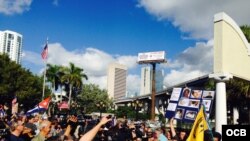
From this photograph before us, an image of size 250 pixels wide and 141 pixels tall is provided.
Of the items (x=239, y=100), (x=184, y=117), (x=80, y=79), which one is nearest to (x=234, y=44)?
(x=184, y=117)

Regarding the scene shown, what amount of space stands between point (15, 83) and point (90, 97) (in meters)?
30.5

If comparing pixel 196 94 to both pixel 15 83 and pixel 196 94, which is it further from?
pixel 15 83

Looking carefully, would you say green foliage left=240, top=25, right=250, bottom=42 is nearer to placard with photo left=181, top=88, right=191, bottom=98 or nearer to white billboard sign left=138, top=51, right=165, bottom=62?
placard with photo left=181, top=88, right=191, bottom=98

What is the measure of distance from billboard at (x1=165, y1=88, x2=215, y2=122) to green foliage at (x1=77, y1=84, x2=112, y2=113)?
68163 mm

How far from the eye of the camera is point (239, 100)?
3112cm

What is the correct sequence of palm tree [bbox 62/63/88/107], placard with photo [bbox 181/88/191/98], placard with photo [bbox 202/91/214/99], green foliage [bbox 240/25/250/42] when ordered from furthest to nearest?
palm tree [bbox 62/63/88/107], green foliage [bbox 240/25/250/42], placard with photo [bbox 181/88/191/98], placard with photo [bbox 202/91/214/99]

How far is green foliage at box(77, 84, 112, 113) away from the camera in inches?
3248

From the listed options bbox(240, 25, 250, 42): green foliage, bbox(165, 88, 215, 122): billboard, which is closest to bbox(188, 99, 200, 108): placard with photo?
bbox(165, 88, 215, 122): billboard

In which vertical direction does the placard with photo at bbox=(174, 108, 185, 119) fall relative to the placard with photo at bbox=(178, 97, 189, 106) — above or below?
below

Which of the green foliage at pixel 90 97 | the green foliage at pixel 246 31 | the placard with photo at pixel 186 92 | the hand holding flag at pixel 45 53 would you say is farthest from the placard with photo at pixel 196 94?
the green foliage at pixel 90 97

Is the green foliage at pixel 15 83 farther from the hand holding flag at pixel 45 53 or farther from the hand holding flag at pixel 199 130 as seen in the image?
the hand holding flag at pixel 199 130

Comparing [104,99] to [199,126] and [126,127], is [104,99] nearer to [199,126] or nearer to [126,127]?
[126,127]

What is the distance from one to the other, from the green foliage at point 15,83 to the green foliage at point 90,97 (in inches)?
927

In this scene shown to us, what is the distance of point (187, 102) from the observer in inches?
557
